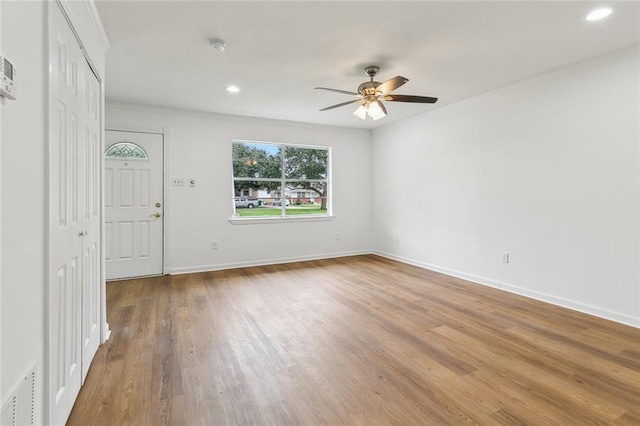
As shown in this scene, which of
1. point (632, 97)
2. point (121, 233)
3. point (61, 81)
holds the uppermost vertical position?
point (632, 97)

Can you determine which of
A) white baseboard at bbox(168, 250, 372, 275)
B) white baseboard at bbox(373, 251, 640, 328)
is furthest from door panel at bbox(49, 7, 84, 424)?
white baseboard at bbox(373, 251, 640, 328)

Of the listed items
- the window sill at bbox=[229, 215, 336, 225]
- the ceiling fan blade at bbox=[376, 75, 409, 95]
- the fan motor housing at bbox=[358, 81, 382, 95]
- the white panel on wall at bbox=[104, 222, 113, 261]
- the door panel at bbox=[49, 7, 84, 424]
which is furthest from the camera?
the window sill at bbox=[229, 215, 336, 225]

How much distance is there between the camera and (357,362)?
7.43 ft

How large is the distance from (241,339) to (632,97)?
411 centimetres

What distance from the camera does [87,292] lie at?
209 cm

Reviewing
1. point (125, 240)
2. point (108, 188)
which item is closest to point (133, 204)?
point (108, 188)

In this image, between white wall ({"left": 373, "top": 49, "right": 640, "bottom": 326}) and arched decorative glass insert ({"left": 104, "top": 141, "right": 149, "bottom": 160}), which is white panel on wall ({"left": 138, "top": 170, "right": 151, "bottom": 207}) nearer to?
arched decorative glass insert ({"left": 104, "top": 141, "right": 149, "bottom": 160})

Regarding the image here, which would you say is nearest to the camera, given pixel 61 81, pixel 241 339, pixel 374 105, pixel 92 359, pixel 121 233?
pixel 61 81

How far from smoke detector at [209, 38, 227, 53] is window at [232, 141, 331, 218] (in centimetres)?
264

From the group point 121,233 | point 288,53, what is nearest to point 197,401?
point 288,53

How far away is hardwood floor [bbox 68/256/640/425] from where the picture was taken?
1.74 m

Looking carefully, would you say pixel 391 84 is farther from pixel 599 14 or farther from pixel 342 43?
pixel 599 14

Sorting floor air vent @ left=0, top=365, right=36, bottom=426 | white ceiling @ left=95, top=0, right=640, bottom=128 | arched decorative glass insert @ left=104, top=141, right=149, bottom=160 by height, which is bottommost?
floor air vent @ left=0, top=365, right=36, bottom=426

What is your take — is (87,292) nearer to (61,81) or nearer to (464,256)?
(61,81)
